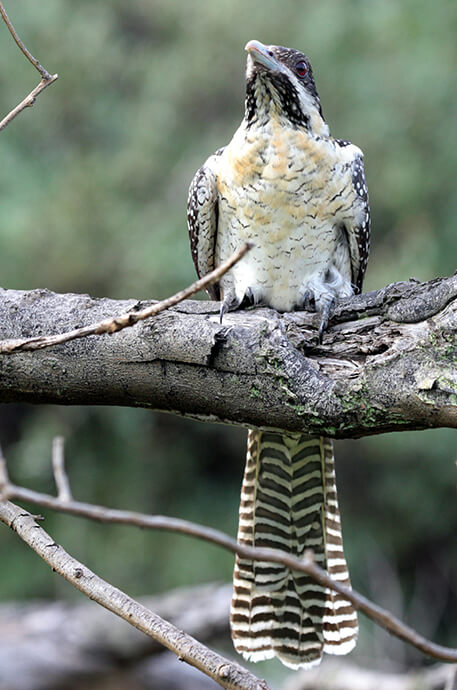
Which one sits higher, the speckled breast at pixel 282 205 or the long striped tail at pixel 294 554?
the speckled breast at pixel 282 205

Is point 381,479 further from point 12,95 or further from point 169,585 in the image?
point 12,95

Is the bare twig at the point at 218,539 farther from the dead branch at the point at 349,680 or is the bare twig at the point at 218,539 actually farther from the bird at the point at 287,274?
the dead branch at the point at 349,680

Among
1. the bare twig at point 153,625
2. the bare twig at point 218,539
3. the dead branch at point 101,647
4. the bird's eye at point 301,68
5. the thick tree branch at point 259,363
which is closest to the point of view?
the bare twig at point 218,539

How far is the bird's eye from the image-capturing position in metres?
2.99

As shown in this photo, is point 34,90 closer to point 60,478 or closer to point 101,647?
point 60,478

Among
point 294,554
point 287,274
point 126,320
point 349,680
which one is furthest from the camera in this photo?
point 349,680

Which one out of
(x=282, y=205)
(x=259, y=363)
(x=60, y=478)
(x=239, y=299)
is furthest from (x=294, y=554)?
(x=60, y=478)

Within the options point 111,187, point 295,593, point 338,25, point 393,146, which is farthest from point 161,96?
point 295,593

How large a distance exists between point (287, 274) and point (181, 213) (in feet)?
11.9

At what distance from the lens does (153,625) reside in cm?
151

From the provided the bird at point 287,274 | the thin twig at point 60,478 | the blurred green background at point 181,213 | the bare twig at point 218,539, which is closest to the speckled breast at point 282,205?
the bird at point 287,274

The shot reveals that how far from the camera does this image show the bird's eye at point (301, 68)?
2.99 metres

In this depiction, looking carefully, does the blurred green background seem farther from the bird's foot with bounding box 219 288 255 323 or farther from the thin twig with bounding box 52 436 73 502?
the thin twig with bounding box 52 436 73 502

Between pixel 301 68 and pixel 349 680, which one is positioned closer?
pixel 301 68
